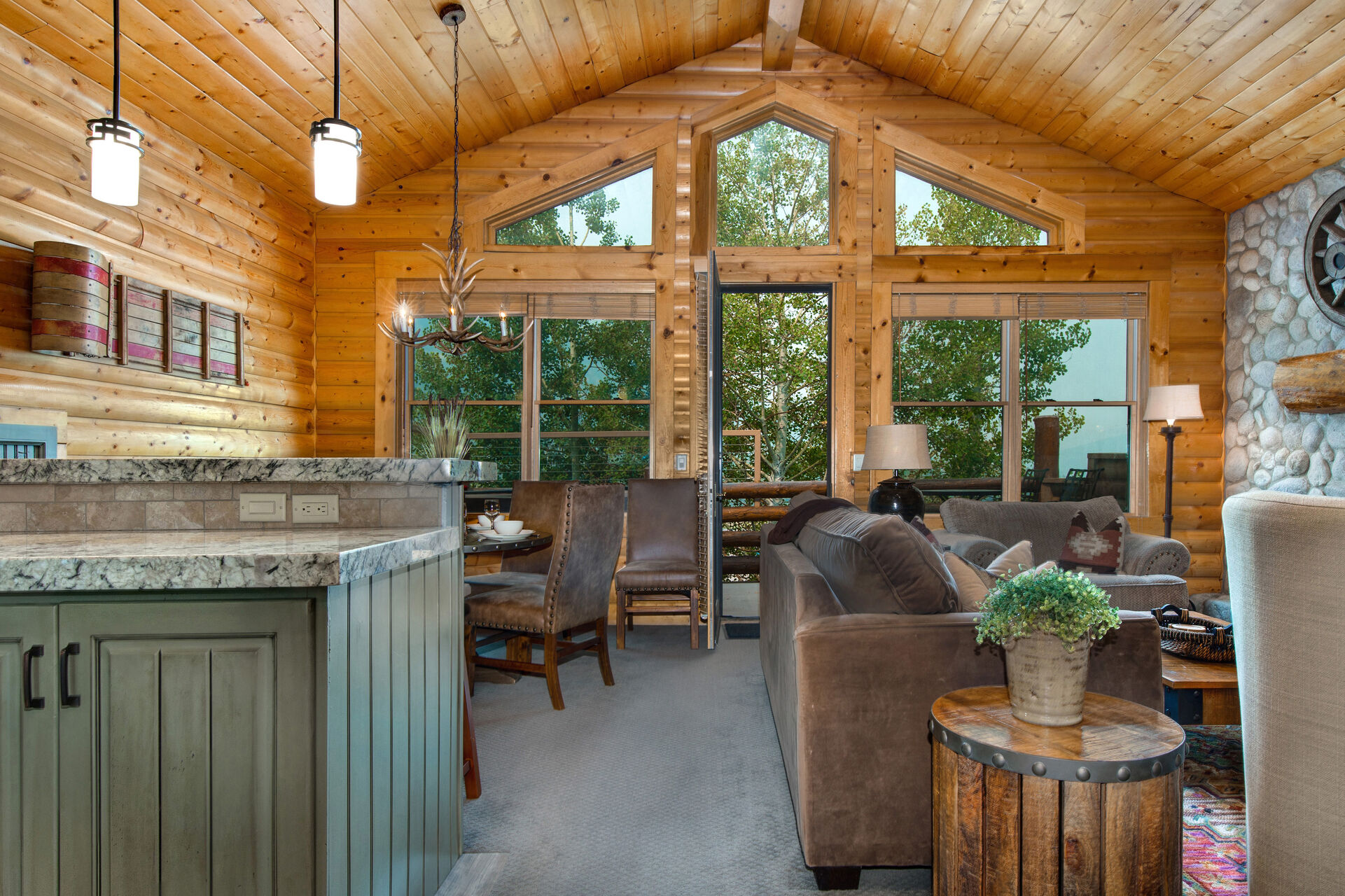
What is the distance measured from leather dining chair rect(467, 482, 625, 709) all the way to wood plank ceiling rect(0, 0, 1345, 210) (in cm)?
241

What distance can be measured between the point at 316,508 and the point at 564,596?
168cm

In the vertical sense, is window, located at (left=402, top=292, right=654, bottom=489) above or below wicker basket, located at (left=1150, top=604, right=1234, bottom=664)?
above

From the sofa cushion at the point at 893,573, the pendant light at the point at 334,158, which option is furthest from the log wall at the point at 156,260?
the sofa cushion at the point at 893,573

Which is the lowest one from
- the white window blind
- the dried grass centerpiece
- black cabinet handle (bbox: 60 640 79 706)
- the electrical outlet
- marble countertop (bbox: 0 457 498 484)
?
black cabinet handle (bbox: 60 640 79 706)

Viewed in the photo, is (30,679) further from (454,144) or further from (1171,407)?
(1171,407)

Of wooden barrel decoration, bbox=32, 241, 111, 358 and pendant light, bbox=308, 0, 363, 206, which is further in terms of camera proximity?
wooden barrel decoration, bbox=32, 241, 111, 358

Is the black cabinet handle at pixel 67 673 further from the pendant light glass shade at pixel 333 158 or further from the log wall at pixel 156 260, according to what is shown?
the log wall at pixel 156 260

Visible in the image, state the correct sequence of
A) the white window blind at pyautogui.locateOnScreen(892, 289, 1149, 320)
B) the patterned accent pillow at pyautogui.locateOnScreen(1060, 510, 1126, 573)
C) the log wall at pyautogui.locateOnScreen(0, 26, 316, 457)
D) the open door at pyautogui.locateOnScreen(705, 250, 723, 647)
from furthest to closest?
the white window blind at pyautogui.locateOnScreen(892, 289, 1149, 320), the open door at pyautogui.locateOnScreen(705, 250, 723, 647), the patterned accent pillow at pyautogui.locateOnScreen(1060, 510, 1126, 573), the log wall at pyautogui.locateOnScreen(0, 26, 316, 457)

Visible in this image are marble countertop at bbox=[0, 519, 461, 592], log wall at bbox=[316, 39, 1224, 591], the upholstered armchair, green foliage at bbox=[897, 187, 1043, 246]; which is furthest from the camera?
green foliage at bbox=[897, 187, 1043, 246]

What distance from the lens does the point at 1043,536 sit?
14.1 feet

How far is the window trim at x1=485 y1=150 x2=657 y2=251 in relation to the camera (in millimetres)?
5062

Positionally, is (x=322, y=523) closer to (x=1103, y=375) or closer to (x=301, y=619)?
(x=301, y=619)

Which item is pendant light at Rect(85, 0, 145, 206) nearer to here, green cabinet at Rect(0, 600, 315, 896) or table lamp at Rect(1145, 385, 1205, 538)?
green cabinet at Rect(0, 600, 315, 896)

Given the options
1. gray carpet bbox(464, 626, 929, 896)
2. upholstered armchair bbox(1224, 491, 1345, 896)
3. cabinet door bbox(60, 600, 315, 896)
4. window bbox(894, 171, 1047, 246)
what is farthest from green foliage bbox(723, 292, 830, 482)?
cabinet door bbox(60, 600, 315, 896)
